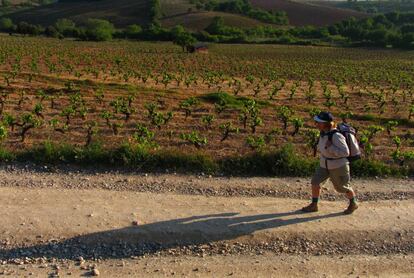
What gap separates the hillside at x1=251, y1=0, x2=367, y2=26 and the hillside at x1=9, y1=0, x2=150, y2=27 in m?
40.4

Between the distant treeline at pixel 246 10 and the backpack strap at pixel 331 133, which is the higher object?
the distant treeline at pixel 246 10

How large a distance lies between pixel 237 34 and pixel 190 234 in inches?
3883

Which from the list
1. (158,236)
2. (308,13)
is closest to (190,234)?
(158,236)

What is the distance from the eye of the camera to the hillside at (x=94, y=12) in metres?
125

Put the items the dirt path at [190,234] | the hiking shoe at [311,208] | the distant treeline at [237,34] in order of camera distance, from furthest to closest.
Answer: the distant treeline at [237,34], the hiking shoe at [311,208], the dirt path at [190,234]

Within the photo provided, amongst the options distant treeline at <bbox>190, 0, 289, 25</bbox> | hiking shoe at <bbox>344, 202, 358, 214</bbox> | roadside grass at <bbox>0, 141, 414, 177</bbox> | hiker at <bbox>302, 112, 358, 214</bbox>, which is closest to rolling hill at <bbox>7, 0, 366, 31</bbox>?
distant treeline at <bbox>190, 0, 289, 25</bbox>

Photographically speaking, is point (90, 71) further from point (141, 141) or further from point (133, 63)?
point (141, 141)

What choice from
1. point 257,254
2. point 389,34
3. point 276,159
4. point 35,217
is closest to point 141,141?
point 276,159

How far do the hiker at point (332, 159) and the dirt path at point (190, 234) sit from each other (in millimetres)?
326

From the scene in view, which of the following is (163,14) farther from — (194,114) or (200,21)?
(194,114)

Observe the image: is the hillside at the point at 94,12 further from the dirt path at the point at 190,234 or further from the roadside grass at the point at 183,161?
the dirt path at the point at 190,234

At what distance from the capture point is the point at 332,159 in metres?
8.24

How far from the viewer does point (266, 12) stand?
458ft

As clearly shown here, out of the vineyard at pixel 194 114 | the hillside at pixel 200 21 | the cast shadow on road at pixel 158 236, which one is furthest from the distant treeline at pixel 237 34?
the cast shadow on road at pixel 158 236
